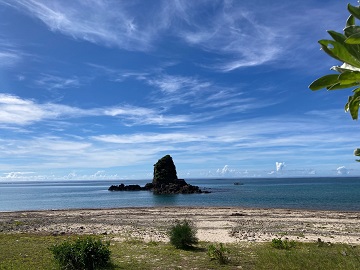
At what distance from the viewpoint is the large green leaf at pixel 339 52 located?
82.1 inches

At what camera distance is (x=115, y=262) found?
14.5 metres

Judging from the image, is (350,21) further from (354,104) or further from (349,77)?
(354,104)

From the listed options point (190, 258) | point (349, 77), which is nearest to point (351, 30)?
point (349, 77)

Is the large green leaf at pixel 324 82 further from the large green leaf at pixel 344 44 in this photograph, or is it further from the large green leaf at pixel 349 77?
the large green leaf at pixel 344 44

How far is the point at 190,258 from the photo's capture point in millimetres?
15688

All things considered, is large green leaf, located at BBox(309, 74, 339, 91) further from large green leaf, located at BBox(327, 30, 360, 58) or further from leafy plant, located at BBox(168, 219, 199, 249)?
leafy plant, located at BBox(168, 219, 199, 249)

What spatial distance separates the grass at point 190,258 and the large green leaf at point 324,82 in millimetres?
9492

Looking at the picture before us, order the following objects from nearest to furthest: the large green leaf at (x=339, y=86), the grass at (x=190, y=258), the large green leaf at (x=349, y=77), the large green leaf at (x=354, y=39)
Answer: the large green leaf at (x=354, y=39) < the large green leaf at (x=349, y=77) < the large green leaf at (x=339, y=86) < the grass at (x=190, y=258)

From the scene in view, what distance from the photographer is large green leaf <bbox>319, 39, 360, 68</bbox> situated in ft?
6.84

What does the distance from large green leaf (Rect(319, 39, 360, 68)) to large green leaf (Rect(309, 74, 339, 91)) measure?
22 centimetres

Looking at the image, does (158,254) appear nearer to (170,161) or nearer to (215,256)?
(215,256)

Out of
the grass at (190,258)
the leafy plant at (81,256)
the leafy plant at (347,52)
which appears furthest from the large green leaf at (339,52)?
the leafy plant at (81,256)

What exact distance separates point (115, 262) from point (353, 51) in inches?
571

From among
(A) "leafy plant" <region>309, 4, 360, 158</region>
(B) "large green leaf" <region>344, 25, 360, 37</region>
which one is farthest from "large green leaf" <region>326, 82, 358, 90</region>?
(B) "large green leaf" <region>344, 25, 360, 37</region>
